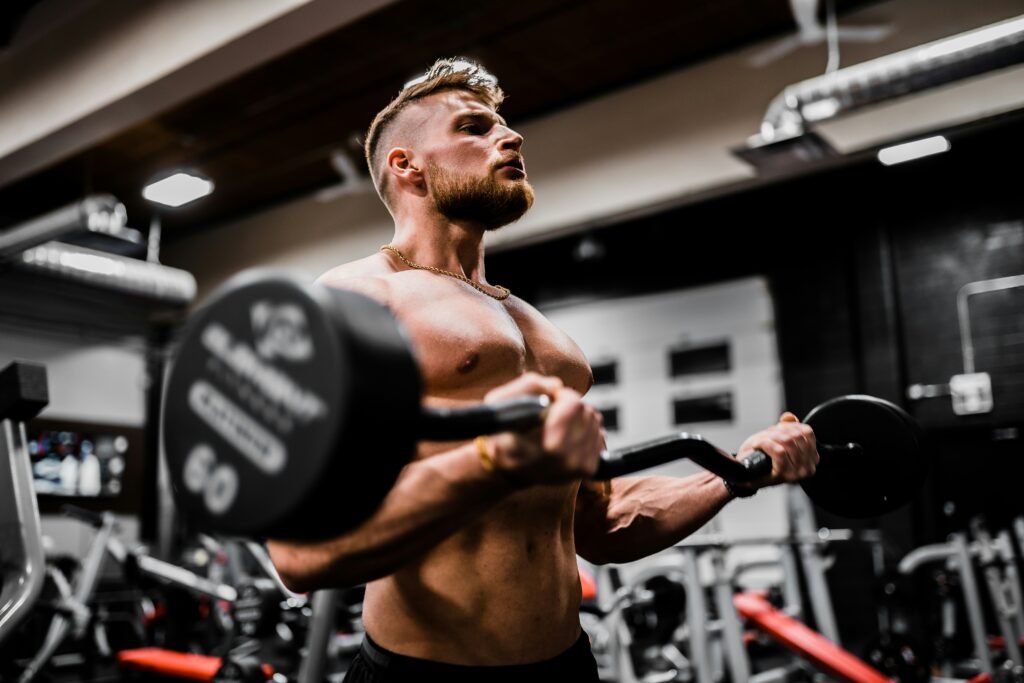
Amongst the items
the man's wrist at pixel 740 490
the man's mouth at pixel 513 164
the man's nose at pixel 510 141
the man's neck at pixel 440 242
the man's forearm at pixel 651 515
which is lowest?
the man's forearm at pixel 651 515

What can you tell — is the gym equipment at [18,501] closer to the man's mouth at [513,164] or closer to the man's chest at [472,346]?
the man's chest at [472,346]

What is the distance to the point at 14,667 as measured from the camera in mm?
5363

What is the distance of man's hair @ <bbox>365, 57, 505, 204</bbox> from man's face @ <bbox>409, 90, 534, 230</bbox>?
0.19ft

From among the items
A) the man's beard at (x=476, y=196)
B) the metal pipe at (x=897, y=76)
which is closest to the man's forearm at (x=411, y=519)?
the man's beard at (x=476, y=196)

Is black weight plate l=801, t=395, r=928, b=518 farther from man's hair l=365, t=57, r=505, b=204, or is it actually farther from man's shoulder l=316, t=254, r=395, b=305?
man's hair l=365, t=57, r=505, b=204

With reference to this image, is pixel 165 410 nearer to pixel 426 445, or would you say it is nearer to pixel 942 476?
pixel 426 445

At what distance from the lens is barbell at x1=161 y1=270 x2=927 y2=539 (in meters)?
0.67

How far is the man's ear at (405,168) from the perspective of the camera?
151cm

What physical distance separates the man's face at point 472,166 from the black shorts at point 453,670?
73cm

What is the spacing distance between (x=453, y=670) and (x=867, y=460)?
0.73 meters

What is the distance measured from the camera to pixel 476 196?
4.81ft

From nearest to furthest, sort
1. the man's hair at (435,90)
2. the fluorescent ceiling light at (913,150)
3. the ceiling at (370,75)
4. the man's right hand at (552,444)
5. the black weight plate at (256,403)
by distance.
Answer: the black weight plate at (256,403) → the man's right hand at (552,444) → the man's hair at (435,90) → the fluorescent ceiling light at (913,150) → the ceiling at (370,75)

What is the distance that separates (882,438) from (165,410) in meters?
1.08

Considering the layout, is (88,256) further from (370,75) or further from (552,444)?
(552,444)
